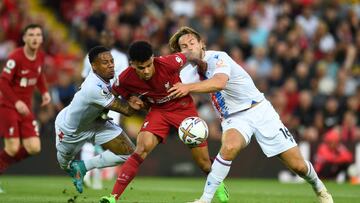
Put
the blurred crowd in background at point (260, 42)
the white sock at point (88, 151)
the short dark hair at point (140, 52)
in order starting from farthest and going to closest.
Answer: the blurred crowd in background at point (260, 42) → the white sock at point (88, 151) → the short dark hair at point (140, 52)

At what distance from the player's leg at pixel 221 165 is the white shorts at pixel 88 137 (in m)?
2.06

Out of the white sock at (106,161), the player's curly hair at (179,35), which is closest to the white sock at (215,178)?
the player's curly hair at (179,35)

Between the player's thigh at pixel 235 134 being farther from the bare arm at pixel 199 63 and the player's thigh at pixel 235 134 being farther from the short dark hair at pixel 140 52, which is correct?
the short dark hair at pixel 140 52

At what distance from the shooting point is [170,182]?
1664 cm

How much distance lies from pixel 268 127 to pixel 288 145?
1.08ft

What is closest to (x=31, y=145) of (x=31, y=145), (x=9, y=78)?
(x=31, y=145)

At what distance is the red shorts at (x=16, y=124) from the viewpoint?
545 inches

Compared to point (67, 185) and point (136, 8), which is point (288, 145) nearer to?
point (67, 185)

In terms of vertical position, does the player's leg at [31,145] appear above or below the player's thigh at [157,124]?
below

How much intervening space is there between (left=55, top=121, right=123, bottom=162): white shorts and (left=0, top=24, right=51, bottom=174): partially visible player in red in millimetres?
1955

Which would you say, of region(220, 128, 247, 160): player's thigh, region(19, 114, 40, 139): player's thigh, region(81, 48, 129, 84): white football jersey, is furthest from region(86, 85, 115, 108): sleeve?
region(19, 114, 40, 139): player's thigh

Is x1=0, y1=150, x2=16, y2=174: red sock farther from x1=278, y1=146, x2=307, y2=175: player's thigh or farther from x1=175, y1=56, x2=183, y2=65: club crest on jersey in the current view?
x1=278, y1=146, x2=307, y2=175: player's thigh

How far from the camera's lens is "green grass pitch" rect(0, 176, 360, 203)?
38.0 ft

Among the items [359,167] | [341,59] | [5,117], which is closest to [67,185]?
[5,117]
